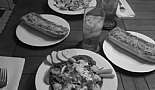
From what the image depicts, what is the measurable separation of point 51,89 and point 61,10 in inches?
23.0

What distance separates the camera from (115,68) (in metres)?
0.85

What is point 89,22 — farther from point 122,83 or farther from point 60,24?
point 122,83

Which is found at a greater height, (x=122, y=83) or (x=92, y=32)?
(x=92, y=32)

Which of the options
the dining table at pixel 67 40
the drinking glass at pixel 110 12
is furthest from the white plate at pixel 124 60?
the drinking glass at pixel 110 12

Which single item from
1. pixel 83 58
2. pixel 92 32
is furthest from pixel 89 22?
pixel 83 58

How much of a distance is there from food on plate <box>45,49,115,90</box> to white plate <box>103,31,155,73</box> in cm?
11

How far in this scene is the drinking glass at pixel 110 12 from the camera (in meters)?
1.05

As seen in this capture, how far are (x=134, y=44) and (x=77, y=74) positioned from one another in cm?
35

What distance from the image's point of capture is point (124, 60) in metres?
0.88

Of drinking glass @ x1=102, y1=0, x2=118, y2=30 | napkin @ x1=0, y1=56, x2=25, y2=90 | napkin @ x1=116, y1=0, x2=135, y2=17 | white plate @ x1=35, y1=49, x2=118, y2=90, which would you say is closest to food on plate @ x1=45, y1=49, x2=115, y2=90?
white plate @ x1=35, y1=49, x2=118, y2=90

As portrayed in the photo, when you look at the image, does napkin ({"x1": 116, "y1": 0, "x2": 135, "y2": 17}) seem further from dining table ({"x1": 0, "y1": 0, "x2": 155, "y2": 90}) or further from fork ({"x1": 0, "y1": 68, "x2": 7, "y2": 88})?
fork ({"x1": 0, "y1": 68, "x2": 7, "y2": 88})

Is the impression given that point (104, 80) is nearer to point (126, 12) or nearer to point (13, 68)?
point (13, 68)

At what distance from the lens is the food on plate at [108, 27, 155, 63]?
850 mm

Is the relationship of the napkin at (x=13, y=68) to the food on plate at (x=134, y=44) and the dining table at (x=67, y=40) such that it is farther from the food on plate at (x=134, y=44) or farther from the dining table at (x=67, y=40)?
the food on plate at (x=134, y=44)
